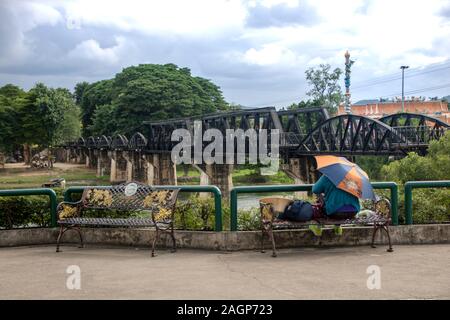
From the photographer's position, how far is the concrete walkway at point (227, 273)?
634 cm

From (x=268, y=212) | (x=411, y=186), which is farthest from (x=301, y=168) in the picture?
(x=268, y=212)

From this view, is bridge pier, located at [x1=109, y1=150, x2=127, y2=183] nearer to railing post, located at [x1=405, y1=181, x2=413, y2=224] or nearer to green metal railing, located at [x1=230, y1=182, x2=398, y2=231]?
green metal railing, located at [x1=230, y1=182, x2=398, y2=231]

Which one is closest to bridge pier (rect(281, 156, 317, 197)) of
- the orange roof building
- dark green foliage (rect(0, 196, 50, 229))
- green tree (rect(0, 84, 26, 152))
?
the orange roof building

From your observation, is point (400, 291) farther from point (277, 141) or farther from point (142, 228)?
point (277, 141)

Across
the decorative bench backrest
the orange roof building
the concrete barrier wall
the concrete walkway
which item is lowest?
the concrete walkway

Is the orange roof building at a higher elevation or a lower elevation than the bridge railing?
higher

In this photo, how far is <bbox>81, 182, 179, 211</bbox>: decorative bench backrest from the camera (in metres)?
8.75

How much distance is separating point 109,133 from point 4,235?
262ft

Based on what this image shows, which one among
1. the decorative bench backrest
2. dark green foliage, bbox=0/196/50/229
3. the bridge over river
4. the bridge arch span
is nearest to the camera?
the decorative bench backrest

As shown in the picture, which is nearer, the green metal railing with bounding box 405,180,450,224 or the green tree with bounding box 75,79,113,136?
the green metal railing with bounding box 405,180,450,224

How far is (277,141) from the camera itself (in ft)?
171

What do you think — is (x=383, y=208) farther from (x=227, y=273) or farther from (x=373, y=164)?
(x=373, y=164)

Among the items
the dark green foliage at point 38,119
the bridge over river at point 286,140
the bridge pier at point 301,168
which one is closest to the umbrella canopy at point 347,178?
the bridge over river at point 286,140

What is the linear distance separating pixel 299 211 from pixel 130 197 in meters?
2.69
